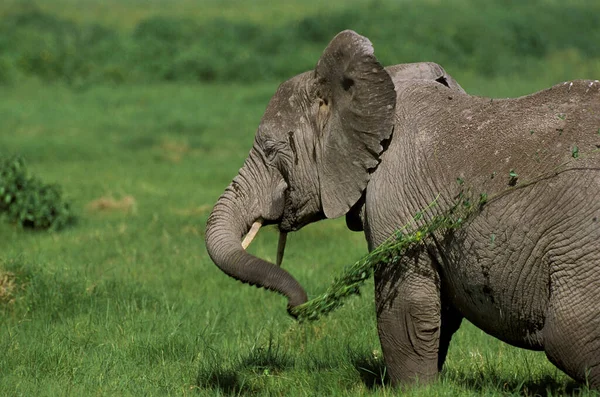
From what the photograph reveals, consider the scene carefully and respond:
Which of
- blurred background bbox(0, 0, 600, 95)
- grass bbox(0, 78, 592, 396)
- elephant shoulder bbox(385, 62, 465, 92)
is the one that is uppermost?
blurred background bbox(0, 0, 600, 95)

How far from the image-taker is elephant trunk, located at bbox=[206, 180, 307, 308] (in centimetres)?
493

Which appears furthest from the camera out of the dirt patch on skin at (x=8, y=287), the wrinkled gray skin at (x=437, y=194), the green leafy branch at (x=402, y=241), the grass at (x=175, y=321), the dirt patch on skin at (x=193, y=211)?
the dirt patch on skin at (x=193, y=211)

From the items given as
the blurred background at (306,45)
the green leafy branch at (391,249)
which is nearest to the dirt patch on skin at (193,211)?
the green leafy branch at (391,249)

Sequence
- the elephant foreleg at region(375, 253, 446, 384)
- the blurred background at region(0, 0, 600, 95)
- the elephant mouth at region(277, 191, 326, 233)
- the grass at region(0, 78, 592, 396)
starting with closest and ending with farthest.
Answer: the elephant foreleg at region(375, 253, 446, 384) < the elephant mouth at region(277, 191, 326, 233) < the grass at region(0, 78, 592, 396) < the blurred background at region(0, 0, 600, 95)

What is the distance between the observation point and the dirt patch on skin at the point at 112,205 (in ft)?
39.7

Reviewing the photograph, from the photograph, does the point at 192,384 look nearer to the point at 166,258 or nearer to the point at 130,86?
the point at 166,258

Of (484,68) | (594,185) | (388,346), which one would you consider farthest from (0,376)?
(484,68)

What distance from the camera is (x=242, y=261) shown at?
512 centimetres

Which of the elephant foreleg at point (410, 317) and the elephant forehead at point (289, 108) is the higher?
the elephant forehead at point (289, 108)

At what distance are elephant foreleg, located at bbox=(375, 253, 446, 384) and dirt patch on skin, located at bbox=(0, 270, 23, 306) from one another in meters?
3.45

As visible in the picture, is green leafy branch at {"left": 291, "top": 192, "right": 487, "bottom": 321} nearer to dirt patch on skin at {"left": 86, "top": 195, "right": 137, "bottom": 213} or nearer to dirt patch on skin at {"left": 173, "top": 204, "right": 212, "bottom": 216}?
dirt patch on skin at {"left": 173, "top": 204, "right": 212, "bottom": 216}

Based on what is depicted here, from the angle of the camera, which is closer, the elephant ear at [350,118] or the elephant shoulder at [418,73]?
the elephant ear at [350,118]

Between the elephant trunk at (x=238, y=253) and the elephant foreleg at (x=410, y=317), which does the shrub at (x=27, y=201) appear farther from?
the elephant foreleg at (x=410, y=317)

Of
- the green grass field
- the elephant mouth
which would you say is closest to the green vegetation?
the green grass field
